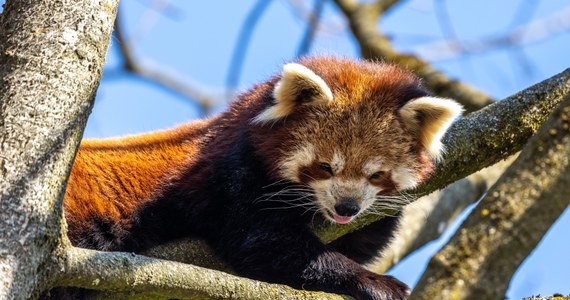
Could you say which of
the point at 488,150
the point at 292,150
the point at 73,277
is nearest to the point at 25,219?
the point at 73,277

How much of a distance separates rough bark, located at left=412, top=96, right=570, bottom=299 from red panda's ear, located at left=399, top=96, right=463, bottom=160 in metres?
2.01

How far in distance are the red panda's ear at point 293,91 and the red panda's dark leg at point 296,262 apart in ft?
2.07

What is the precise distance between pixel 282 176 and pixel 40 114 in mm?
1744

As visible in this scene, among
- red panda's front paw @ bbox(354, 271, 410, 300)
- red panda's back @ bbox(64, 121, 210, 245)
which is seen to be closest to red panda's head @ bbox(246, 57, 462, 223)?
red panda's front paw @ bbox(354, 271, 410, 300)

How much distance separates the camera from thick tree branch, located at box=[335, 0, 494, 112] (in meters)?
5.80

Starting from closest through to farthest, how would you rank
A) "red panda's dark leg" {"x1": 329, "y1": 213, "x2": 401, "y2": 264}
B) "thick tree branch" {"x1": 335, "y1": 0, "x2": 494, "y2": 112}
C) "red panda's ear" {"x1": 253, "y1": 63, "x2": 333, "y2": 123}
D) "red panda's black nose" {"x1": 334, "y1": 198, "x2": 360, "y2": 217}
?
"red panda's black nose" {"x1": 334, "y1": 198, "x2": 360, "y2": 217} → "red panda's ear" {"x1": 253, "y1": 63, "x2": 333, "y2": 123} → "red panda's dark leg" {"x1": 329, "y1": 213, "x2": 401, "y2": 264} → "thick tree branch" {"x1": 335, "y1": 0, "x2": 494, "y2": 112}

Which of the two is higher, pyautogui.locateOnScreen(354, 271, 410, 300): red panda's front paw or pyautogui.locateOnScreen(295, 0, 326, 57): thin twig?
pyautogui.locateOnScreen(295, 0, 326, 57): thin twig

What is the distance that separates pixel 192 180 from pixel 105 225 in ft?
1.78

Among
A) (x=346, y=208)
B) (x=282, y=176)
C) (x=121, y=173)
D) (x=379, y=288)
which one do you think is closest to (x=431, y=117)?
(x=346, y=208)

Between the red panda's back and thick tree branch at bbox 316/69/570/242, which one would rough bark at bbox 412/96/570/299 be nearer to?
thick tree branch at bbox 316/69/570/242

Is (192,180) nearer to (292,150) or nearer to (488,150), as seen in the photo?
(292,150)

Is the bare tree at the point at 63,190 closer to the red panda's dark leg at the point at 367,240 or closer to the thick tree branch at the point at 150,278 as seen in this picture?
the thick tree branch at the point at 150,278

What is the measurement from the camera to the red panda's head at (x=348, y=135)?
13.8ft

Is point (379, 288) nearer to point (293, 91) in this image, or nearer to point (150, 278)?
point (293, 91)
